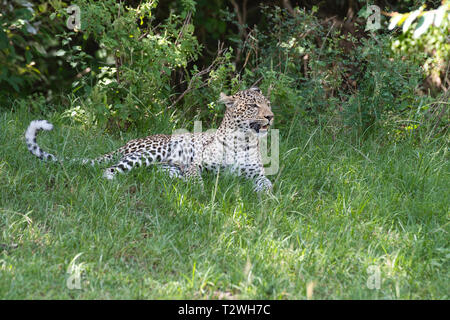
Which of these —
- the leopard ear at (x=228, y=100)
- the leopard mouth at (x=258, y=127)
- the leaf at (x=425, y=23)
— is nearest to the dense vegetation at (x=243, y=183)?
the leaf at (x=425, y=23)

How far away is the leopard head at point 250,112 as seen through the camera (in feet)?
20.5

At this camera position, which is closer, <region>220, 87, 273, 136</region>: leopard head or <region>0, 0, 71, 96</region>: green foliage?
<region>220, 87, 273, 136</region>: leopard head

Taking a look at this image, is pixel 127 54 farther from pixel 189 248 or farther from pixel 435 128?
pixel 435 128

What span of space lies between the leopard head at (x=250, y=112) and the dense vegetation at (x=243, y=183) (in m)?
0.46

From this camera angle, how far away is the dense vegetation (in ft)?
14.3

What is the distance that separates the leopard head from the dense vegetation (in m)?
0.46

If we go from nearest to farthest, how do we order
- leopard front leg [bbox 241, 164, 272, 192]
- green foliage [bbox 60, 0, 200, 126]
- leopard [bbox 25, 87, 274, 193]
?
leopard front leg [bbox 241, 164, 272, 192] < leopard [bbox 25, 87, 274, 193] < green foliage [bbox 60, 0, 200, 126]

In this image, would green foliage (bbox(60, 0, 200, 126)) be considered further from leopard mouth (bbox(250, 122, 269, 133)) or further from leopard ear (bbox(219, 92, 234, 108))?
leopard mouth (bbox(250, 122, 269, 133))

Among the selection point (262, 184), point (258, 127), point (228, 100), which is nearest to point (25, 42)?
point (228, 100)

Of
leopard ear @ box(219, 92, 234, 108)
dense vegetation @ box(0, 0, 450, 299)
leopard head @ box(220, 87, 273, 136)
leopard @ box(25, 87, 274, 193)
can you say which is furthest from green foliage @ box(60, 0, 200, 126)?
leopard head @ box(220, 87, 273, 136)

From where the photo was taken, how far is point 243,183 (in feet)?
20.2

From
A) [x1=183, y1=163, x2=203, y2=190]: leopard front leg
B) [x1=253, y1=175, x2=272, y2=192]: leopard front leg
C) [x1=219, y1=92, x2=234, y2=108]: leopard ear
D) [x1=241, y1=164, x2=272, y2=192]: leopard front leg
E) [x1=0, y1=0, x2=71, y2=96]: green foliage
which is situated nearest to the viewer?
[x1=253, y1=175, x2=272, y2=192]: leopard front leg

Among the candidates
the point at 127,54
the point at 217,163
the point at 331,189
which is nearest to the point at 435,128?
the point at 331,189

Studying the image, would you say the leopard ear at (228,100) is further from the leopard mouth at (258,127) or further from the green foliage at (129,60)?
the green foliage at (129,60)
